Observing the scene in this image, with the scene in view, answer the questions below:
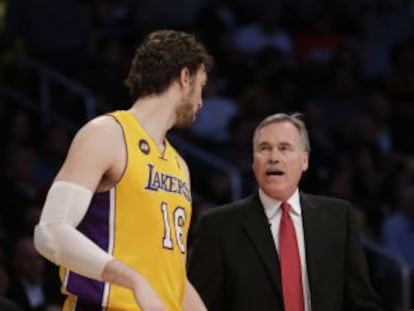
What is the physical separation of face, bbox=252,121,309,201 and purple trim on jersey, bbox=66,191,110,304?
46.4 inches

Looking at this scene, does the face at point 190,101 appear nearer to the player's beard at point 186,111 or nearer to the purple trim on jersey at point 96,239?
the player's beard at point 186,111

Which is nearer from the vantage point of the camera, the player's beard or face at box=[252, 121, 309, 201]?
the player's beard

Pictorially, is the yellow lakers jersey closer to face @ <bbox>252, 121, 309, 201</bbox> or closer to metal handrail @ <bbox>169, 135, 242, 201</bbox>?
face @ <bbox>252, 121, 309, 201</bbox>

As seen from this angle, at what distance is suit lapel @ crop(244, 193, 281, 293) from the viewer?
17.7 feet

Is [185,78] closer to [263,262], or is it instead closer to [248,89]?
[263,262]

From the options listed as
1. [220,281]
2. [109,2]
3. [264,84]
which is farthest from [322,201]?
[109,2]

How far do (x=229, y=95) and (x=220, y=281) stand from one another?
6.46 meters

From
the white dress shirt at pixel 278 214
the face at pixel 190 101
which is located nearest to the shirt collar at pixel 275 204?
the white dress shirt at pixel 278 214

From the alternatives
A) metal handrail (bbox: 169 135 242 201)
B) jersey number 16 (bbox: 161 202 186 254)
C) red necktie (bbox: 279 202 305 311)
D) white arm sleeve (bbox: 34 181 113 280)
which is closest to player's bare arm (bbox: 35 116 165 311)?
white arm sleeve (bbox: 34 181 113 280)

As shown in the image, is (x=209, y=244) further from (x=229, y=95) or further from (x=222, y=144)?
(x=229, y=95)

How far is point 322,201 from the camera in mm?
5656

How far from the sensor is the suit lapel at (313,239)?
536 cm

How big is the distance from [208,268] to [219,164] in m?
4.58

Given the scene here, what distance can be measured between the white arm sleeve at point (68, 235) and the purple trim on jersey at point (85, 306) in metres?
0.29
